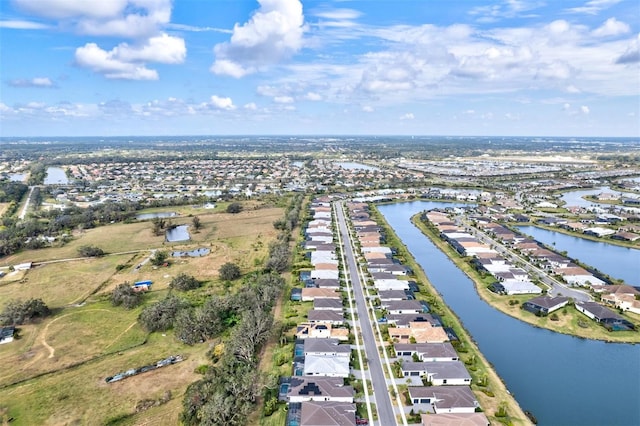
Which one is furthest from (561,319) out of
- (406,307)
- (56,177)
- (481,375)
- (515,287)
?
(56,177)

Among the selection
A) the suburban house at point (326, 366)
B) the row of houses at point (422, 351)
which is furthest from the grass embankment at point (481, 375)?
the suburban house at point (326, 366)

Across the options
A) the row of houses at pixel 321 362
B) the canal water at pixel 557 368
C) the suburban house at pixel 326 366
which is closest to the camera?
the row of houses at pixel 321 362

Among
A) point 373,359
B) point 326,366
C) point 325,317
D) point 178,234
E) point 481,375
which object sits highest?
point 178,234

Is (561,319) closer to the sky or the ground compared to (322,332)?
closer to the ground

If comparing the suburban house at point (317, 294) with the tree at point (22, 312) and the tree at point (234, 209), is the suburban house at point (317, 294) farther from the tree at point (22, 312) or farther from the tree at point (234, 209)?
the tree at point (234, 209)

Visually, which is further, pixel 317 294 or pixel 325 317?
pixel 317 294

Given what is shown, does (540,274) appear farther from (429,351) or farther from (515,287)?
(429,351)

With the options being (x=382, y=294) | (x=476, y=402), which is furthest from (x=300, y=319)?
(x=476, y=402)
